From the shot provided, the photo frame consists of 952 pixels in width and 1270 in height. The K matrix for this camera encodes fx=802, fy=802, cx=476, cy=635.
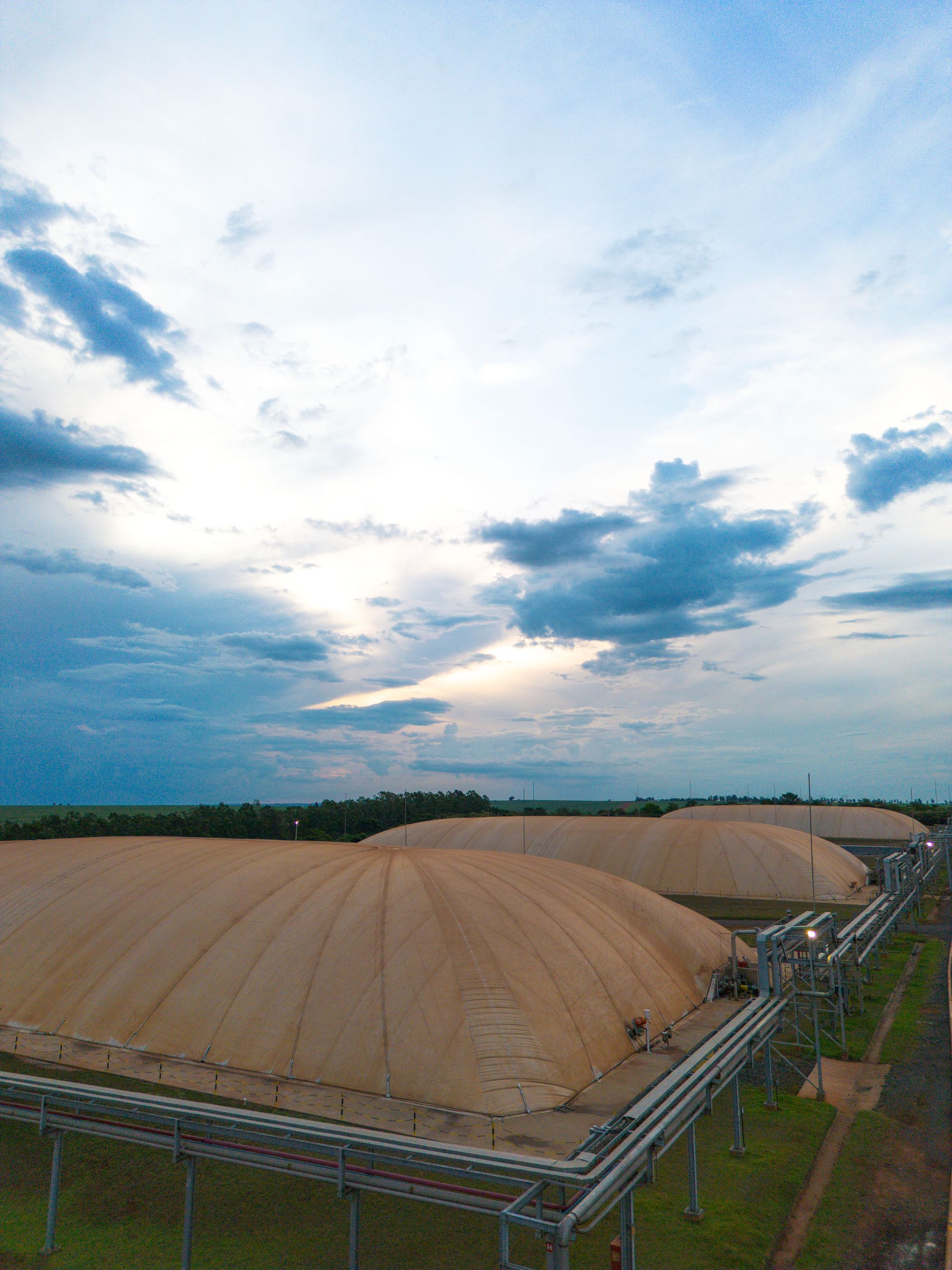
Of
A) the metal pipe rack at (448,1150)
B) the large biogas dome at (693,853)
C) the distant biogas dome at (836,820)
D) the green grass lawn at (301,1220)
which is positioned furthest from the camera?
the distant biogas dome at (836,820)

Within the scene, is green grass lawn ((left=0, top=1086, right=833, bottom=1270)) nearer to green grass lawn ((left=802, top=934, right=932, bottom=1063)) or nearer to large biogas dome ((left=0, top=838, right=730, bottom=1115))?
large biogas dome ((left=0, top=838, right=730, bottom=1115))

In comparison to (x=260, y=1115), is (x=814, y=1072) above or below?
below

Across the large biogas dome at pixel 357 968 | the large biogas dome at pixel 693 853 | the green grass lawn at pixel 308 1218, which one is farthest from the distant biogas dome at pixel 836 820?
the green grass lawn at pixel 308 1218

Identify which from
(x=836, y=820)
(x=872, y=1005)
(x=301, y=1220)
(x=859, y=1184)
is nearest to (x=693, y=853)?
(x=872, y=1005)

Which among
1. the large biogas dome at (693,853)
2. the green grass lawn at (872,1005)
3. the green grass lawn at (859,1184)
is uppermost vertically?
the large biogas dome at (693,853)

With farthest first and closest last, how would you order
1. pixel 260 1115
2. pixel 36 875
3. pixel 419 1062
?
pixel 36 875, pixel 419 1062, pixel 260 1115

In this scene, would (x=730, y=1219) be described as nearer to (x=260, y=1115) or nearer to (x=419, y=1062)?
(x=419, y=1062)

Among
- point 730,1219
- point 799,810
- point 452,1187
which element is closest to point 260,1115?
point 452,1187

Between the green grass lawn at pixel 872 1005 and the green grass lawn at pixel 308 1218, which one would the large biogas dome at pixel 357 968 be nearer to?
the green grass lawn at pixel 308 1218
